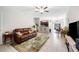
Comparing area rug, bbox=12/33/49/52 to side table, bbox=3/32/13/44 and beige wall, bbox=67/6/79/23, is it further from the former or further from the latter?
beige wall, bbox=67/6/79/23

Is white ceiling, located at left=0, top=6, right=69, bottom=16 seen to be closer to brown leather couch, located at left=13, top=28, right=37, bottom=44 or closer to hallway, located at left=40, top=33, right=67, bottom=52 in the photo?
brown leather couch, located at left=13, top=28, right=37, bottom=44

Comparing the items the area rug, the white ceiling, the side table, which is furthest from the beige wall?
the side table

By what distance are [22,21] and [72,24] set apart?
0.94 m

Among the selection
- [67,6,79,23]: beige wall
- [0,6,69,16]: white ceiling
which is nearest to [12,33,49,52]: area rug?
[0,6,69,16]: white ceiling

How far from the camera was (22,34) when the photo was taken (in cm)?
289

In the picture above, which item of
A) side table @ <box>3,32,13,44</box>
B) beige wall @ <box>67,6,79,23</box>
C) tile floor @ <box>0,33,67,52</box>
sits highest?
beige wall @ <box>67,6,79,23</box>

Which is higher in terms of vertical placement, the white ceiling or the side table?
the white ceiling

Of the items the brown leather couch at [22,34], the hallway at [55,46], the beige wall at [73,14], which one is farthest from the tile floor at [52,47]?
the beige wall at [73,14]

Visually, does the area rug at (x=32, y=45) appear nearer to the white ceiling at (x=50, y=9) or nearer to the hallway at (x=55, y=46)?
the hallway at (x=55, y=46)

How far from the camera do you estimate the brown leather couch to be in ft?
9.42

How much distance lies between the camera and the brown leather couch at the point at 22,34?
287cm

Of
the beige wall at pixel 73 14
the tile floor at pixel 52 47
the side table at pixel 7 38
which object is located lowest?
the tile floor at pixel 52 47

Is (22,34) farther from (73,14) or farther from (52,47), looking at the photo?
(73,14)
